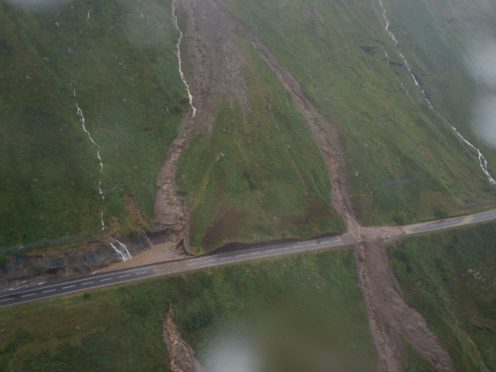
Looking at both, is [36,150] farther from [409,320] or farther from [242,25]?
[409,320]

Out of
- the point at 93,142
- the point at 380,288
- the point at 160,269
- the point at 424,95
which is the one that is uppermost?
the point at 93,142

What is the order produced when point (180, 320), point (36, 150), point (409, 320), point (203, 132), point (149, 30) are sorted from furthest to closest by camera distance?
point (149, 30)
point (203, 132)
point (409, 320)
point (36, 150)
point (180, 320)

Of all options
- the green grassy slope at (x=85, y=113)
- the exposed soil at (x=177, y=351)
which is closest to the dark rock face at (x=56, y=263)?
the green grassy slope at (x=85, y=113)

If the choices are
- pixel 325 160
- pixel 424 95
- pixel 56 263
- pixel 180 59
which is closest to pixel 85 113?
pixel 180 59

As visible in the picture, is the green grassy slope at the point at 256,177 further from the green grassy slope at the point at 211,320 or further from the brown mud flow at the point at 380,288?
the green grassy slope at the point at 211,320

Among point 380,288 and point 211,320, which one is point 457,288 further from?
point 211,320

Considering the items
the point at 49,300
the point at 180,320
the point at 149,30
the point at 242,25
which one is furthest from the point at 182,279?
the point at 242,25
